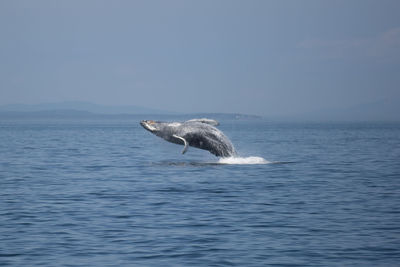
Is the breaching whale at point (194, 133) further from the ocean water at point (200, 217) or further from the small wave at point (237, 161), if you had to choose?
the small wave at point (237, 161)

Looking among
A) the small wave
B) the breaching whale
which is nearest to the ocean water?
the breaching whale

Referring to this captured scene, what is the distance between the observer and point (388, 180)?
92.5 feet

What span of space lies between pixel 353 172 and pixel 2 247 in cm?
2162

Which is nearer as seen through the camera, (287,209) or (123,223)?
(123,223)

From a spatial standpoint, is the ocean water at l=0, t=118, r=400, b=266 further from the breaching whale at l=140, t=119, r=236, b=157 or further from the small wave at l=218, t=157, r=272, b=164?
the small wave at l=218, t=157, r=272, b=164

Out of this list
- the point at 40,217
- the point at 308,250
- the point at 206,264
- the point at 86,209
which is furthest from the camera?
the point at 86,209

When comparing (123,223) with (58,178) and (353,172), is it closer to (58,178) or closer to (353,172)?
(58,178)

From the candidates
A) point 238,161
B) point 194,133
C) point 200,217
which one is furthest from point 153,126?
point 200,217

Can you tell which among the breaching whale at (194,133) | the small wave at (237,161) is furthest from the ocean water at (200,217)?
the small wave at (237,161)

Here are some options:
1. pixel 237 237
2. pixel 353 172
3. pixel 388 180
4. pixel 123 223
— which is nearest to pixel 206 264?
pixel 237 237

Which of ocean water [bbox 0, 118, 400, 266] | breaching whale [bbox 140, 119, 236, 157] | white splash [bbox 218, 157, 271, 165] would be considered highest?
breaching whale [bbox 140, 119, 236, 157]

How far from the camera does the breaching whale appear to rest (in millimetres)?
29312

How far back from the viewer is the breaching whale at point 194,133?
1154 inches

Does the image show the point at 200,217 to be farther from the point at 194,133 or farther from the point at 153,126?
the point at 153,126
